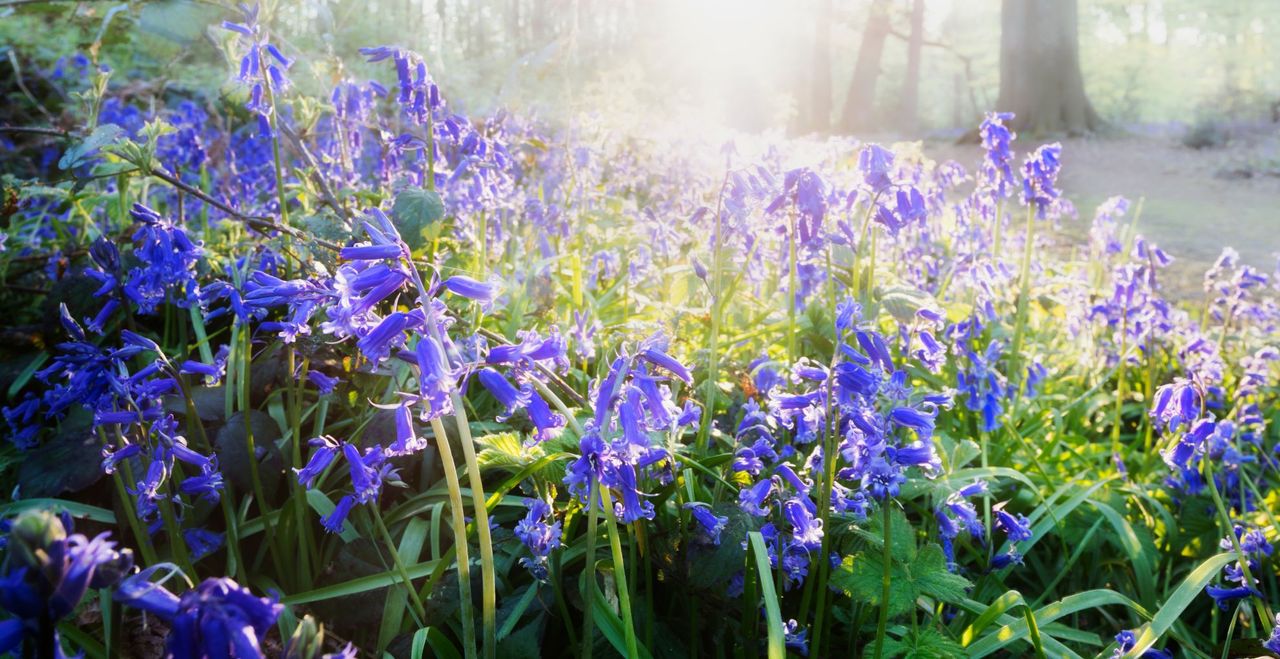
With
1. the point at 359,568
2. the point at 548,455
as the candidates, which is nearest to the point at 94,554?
the point at 548,455

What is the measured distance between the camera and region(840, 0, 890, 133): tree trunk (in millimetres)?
22812

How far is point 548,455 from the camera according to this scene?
156 centimetres

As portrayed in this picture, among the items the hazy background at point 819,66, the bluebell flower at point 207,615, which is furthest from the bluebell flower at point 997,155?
the bluebell flower at point 207,615

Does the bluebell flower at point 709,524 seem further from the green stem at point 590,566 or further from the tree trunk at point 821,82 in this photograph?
the tree trunk at point 821,82

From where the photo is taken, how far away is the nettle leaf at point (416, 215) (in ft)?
7.04

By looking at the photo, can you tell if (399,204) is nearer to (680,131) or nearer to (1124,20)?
(680,131)

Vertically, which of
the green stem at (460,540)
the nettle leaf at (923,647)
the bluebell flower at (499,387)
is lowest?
the nettle leaf at (923,647)

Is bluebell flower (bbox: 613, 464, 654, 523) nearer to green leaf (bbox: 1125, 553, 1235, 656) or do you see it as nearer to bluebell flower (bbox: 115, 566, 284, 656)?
bluebell flower (bbox: 115, 566, 284, 656)

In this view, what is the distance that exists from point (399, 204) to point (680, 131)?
5147 mm

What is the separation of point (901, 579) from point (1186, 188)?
1671 centimetres

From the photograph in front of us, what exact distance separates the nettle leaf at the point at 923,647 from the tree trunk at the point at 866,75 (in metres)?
23.3

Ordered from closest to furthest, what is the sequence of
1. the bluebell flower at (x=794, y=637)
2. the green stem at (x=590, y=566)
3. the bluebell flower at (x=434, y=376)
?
the bluebell flower at (x=434, y=376) → the green stem at (x=590, y=566) → the bluebell flower at (x=794, y=637)

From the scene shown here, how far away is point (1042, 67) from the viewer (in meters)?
17.0

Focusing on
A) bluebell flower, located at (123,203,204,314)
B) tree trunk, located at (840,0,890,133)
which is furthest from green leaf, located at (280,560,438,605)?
tree trunk, located at (840,0,890,133)
